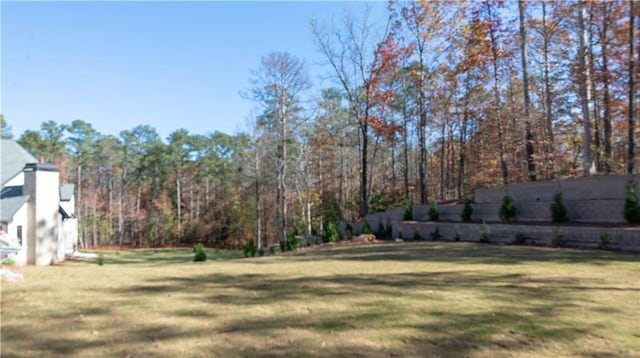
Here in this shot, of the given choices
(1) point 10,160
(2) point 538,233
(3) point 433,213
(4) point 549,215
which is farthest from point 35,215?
(4) point 549,215

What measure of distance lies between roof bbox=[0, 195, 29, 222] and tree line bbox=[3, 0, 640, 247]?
13358 mm

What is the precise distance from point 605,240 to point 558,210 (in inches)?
92.8

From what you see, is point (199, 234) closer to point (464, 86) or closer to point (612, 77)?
point (464, 86)

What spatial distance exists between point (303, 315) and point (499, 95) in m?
18.7

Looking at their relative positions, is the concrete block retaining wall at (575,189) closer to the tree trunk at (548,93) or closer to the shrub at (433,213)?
the shrub at (433,213)

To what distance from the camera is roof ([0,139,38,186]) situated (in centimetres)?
1666

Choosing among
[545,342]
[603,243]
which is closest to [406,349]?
[545,342]

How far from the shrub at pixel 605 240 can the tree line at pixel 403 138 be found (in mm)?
5177

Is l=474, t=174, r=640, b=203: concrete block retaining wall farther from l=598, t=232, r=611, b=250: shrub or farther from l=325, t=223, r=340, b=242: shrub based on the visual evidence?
l=325, t=223, r=340, b=242: shrub

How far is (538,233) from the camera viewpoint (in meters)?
9.93

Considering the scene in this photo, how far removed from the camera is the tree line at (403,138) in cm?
1516

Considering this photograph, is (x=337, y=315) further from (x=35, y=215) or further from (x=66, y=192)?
(x=66, y=192)

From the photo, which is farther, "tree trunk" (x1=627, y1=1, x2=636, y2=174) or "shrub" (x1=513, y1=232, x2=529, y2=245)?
"tree trunk" (x1=627, y1=1, x2=636, y2=174)

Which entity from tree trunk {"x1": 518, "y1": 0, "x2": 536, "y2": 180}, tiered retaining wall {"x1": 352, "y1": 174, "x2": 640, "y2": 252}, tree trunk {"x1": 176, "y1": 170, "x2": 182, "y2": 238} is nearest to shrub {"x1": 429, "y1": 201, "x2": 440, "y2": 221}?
tiered retaining wall {"x1": 352, "y1": 174, "x2": 640, "y2": 252}
